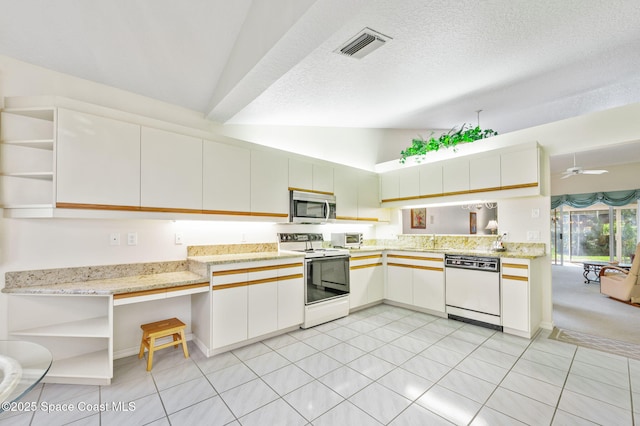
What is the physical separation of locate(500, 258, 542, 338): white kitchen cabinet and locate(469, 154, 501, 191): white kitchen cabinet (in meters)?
1.00

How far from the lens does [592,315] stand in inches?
150

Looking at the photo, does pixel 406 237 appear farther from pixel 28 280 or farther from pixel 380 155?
pixel 28 280

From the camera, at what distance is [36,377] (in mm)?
1010

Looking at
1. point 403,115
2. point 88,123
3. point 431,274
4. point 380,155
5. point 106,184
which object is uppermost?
point 403,115

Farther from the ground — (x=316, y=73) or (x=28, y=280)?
(x=316, y=73)

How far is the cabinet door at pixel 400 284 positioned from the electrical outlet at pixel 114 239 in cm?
355

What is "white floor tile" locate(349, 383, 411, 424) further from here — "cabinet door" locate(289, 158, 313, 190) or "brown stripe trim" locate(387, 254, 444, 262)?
"cabinet door" locate(289, 158, 313, 190)

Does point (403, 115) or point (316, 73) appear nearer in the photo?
point (316, 73)

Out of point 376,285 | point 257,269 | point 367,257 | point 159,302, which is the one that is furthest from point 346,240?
point 159,302

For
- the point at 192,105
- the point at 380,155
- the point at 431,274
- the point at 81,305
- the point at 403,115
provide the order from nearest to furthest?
the point at 81,305, the point at 192,105, the point at 431,274, the point at 403,115, the point at 380,155

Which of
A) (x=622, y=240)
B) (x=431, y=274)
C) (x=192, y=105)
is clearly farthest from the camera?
(x=622, y=240)

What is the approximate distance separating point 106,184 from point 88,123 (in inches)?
20.0

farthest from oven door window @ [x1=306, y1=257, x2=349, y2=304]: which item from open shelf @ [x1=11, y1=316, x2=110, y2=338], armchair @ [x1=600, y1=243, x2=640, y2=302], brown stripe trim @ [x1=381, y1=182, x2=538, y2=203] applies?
armchair @ [x1=600, y1=243, x2=640, y2=302]

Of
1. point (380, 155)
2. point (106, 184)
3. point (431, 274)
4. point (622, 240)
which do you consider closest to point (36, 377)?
point (106, 184)
